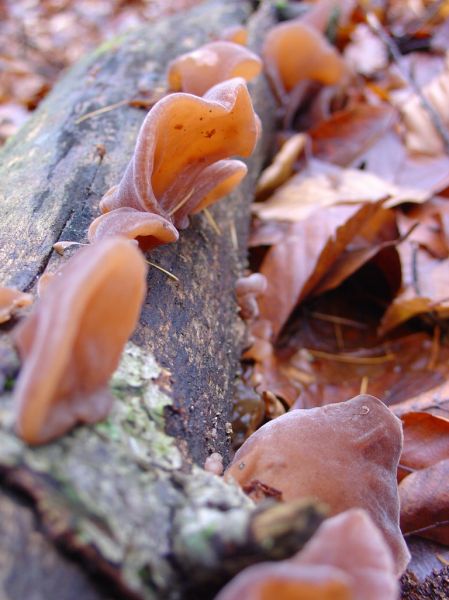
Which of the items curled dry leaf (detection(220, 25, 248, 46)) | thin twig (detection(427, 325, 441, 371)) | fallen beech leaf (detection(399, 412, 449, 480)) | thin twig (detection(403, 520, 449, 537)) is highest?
curled dry leaf (detection(220, 25, 248, 46))

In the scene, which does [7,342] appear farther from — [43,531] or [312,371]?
[312,371]

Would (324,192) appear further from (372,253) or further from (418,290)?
(418,290)

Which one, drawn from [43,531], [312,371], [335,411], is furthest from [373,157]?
[43,531]

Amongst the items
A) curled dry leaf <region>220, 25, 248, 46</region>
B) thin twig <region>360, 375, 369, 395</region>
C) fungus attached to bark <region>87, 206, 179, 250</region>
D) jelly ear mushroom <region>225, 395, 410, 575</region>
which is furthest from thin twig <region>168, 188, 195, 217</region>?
curled dry leaf <region>220, 25, 248, 46</region>

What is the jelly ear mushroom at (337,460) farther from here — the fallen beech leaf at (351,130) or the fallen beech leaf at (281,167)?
the fallen beech leaf at (351,130)

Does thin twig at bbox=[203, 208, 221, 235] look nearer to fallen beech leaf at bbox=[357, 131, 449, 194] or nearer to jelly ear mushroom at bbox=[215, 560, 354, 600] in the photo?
fallen beech leaf at bbox=[357, 131, 449, 194]
